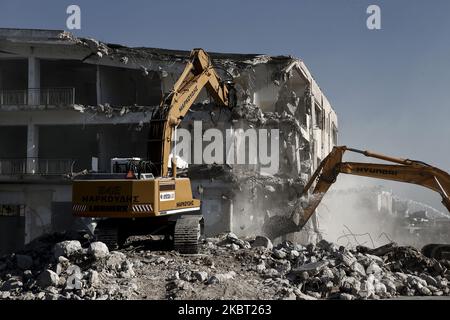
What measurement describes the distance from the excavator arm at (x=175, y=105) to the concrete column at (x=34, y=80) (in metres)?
12.5

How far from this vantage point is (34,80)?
24344 mm

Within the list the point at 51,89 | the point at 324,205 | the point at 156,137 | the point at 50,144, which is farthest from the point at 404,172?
the point at 50,144

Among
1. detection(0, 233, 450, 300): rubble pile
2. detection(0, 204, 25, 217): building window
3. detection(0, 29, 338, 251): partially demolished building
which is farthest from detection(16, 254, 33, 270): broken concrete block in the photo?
detection(0, 204, 25, 217): building window

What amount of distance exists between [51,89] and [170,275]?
57.7ft

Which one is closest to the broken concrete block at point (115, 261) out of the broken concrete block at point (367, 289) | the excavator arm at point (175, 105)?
the excavator arm at point (175, 105)

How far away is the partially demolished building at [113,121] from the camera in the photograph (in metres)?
21.2

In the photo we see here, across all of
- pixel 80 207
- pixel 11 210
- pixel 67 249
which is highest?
pixel 80 207

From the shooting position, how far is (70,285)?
29.2 feet

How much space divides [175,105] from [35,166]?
553 inches

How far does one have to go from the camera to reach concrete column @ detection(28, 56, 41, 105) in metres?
24.2

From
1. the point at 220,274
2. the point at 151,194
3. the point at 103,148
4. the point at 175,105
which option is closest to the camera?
the point at 220,274

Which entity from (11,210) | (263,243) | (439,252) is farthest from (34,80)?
(439,252)

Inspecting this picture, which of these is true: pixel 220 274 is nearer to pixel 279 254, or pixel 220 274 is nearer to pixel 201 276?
pixel 201 276
